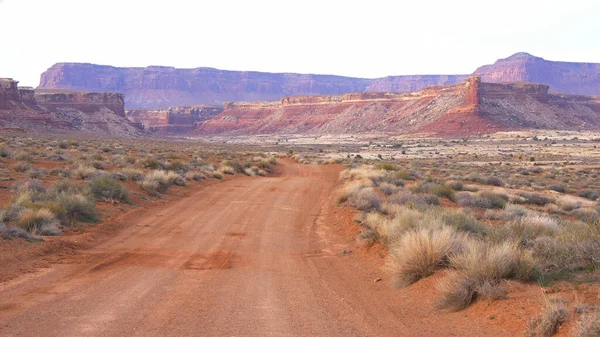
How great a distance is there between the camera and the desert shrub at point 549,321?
549 centimetres

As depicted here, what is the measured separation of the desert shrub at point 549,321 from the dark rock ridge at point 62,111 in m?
91.0

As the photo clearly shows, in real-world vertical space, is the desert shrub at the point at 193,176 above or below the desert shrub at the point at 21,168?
below

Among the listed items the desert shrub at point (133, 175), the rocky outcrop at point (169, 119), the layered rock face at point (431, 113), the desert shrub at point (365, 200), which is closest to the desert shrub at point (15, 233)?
the desert shrub at point (365, 200)

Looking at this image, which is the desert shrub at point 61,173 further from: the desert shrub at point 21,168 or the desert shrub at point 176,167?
the desert shrub at point 176,167

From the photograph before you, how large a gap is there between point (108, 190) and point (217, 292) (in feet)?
34.7

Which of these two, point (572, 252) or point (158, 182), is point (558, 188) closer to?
point (158, 182)

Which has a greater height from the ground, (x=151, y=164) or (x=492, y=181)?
(x=151, y=164)

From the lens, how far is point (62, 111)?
12131 centimetres

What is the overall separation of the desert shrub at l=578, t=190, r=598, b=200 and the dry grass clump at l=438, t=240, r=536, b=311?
71.6ft

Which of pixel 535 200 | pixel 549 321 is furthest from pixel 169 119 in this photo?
pixel 549 321

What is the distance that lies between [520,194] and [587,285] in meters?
18.2

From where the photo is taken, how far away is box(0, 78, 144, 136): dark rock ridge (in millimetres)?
95812

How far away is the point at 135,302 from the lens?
7371 millimetres

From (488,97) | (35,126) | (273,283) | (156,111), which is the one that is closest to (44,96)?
(35,126)
